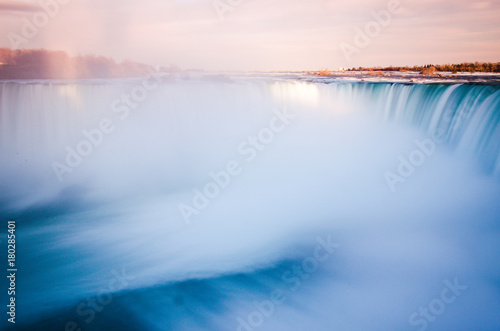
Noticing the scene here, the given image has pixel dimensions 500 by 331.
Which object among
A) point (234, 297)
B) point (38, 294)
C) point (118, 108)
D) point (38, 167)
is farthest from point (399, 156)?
point (38, 167)

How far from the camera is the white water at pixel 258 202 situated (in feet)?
16.7

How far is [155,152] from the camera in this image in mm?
11672

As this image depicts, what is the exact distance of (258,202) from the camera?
29.6 ft

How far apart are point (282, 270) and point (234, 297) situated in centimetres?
112

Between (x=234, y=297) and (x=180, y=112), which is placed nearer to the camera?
(x=234, y=297)

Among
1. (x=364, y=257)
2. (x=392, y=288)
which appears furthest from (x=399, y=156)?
(x=392, y=288)

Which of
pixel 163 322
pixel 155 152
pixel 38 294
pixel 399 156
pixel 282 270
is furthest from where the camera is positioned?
pixel 155 152

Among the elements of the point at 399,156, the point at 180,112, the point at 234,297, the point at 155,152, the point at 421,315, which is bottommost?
the point at 421,315

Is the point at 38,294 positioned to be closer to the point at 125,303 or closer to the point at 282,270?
the point at 125,303

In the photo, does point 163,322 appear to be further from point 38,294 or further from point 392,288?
point 392,288

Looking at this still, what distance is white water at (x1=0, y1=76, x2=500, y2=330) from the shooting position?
5.10 metres

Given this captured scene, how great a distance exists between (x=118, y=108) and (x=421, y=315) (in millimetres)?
12237

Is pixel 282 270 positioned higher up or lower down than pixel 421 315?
higher up

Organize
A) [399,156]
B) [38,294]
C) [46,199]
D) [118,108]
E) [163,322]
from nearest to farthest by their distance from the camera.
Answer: [163,322], [38,294], [46,199], [399,156], [118,108]
